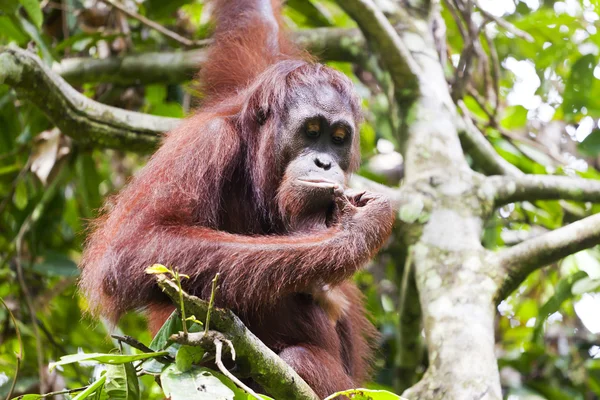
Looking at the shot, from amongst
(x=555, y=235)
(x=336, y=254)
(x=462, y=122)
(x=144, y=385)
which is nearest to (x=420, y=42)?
(x=462, y=122)

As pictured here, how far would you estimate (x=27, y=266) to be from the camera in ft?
15.7

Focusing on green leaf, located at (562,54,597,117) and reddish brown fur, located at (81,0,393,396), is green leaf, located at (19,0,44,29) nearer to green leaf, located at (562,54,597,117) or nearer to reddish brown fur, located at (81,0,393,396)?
reddish brown fur, located at (81,0,393,396)

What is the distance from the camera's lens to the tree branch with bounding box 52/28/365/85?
477 centimetres

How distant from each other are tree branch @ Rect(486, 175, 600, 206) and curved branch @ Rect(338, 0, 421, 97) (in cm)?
71

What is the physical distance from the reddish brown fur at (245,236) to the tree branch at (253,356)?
1.62 feet

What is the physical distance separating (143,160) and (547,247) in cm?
335

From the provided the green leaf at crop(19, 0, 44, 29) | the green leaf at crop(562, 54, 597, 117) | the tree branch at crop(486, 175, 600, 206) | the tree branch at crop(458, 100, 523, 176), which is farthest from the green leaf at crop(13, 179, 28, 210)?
the green leaf at crop(562, 54, 597, 117)

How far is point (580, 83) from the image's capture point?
4605mm

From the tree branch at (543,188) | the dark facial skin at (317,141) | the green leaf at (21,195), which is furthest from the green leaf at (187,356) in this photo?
the green leaf at (21,195)

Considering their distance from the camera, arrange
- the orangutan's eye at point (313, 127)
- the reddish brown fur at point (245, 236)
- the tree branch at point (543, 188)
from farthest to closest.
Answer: the tree branch at point (543, 188) → the orangutan's eye at point (313, 127) → the reddish brown fur at point (245, 236)

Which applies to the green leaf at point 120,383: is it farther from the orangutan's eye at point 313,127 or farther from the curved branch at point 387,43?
the curved branch at point 387,43

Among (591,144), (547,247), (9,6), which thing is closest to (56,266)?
(9,6)

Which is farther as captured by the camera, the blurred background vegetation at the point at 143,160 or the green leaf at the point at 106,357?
the blurred background vegetation at the point at 143,160

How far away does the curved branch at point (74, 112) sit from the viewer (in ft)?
11.4
